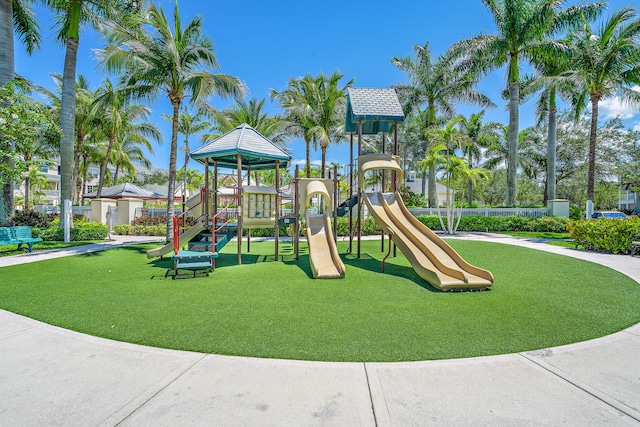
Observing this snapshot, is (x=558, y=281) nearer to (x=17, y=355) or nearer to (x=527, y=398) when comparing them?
(x=527, y=398)

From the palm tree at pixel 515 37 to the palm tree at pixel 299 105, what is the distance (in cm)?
1166

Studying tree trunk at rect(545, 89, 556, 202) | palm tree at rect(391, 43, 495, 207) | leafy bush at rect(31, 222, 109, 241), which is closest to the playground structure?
leafy bush at rect(31, 222, 109, 241)

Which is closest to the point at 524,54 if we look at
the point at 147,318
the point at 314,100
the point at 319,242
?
the point at 314,100

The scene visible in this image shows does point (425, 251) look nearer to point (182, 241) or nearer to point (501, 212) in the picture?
point (182, 241)

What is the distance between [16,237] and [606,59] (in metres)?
30.9

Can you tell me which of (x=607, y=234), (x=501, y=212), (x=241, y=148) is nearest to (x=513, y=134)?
(x=501, y=212)

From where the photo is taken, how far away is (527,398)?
2938 mm

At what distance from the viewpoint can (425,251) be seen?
796 cm

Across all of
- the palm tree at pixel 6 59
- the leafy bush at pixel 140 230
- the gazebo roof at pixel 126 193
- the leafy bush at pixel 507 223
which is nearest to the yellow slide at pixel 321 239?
the palm tree at pixel 6 59

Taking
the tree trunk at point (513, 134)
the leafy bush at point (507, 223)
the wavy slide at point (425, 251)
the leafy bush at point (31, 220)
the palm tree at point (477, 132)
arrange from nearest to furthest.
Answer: the wavy slide at point (425, 251) → the leafy bush at point (31, 220) → the leafy bush at point (507, 223) → the tree trunk at point (513, 134) → the palm tree at point (477, 132)

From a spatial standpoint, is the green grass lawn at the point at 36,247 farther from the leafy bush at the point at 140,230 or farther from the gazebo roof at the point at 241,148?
the gazebo roof at the point at 241,148

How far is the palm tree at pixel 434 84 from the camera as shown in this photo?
24094 mm

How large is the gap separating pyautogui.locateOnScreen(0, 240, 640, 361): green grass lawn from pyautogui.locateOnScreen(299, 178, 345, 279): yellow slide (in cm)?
43

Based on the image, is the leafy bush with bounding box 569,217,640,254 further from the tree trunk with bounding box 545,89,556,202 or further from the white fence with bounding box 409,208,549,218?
the tree trunk with bounding box 545,89,556,202
